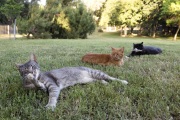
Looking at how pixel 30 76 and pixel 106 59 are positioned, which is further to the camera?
pixel 106 59

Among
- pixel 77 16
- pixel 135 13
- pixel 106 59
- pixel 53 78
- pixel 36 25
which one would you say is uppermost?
pixel 135 13

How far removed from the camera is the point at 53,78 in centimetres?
273

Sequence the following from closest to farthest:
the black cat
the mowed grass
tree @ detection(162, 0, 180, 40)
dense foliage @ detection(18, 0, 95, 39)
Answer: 1. the mowed grass
2. the black cat
3. dense foliage @ detection(18, 0, 95, 39)
4. tree @ detection(162, 0, 180, 40)

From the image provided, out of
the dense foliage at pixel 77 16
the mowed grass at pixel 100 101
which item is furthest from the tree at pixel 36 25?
the mowed grass at pixel 100 101

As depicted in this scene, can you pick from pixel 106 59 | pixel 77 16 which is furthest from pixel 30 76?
pixel 77 16

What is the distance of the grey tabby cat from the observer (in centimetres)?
239

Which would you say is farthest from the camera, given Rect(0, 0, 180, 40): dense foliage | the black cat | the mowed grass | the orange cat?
Rect(0, 0, 180, 40): dense foliage

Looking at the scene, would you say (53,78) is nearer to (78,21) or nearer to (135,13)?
(78,21)

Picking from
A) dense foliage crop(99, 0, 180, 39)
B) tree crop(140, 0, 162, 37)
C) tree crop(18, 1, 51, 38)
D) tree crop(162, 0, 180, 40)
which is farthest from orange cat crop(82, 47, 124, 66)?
tree crop(140, 0, 162, 37)

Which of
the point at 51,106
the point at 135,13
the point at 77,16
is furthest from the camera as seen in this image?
the point at 135,13

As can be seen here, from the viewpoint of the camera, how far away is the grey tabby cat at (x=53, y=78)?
7.84 feet

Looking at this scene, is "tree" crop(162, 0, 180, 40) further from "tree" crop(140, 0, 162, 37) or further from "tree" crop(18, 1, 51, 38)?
"tree" crop(18, 1, 51, 38)

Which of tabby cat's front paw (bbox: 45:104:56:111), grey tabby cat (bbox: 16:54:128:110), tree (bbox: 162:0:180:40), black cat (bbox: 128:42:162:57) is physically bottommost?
tabby cat's front paw (bbox: 45:104:56:111)

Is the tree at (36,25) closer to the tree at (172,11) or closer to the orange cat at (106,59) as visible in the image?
the tree at (172,11)
